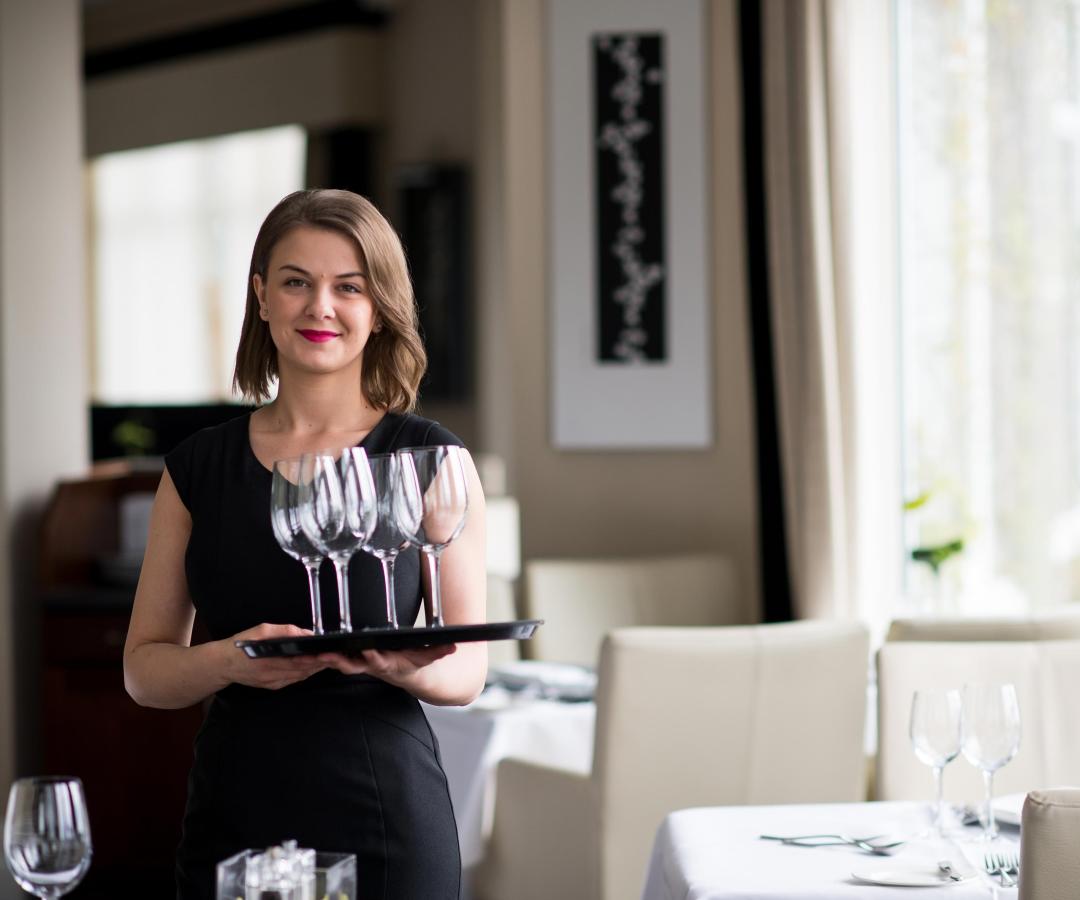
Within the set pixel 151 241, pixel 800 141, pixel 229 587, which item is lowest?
pixel 229 587

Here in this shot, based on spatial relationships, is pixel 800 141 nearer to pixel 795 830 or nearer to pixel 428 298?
pixel 795 830

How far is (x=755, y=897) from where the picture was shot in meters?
1.95

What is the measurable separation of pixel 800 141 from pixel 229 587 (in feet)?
10.5

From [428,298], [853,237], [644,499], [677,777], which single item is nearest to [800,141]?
[853,237]

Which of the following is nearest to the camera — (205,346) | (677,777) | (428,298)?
(677,777)

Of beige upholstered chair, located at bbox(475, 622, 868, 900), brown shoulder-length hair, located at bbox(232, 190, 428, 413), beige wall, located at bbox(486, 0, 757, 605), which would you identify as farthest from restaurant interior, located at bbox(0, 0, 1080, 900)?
brown shoulder-length hair, located at bbox(232, 190, 428, 413)

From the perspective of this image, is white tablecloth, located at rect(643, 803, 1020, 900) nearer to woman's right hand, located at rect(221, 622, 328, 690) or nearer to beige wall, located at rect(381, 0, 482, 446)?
woman's right hand, located at rect(221, 622, 328, 690)

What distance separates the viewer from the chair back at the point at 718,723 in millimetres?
2924

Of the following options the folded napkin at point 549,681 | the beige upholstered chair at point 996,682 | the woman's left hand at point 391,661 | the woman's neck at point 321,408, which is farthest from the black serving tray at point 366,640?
the folded napkin at point 549,681

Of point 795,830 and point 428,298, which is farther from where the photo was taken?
point 428,298

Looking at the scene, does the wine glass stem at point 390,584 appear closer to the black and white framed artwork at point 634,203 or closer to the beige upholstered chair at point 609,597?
the beige upholstered chair at point 609,597

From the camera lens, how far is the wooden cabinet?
4477mm

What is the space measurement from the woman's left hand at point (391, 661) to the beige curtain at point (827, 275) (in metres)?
3.07

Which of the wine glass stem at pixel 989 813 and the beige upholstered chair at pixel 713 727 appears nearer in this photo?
the wine glass stem at pixel 989 813
